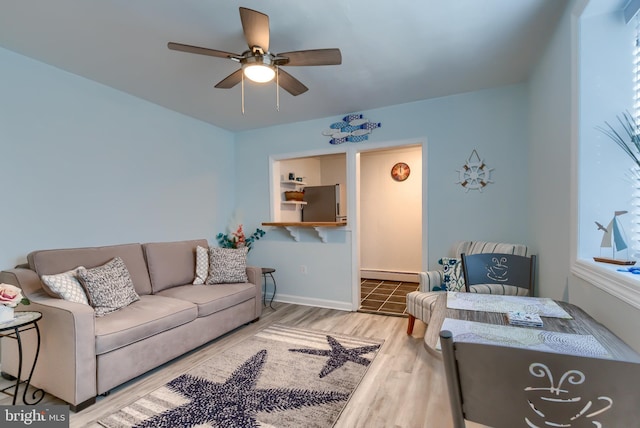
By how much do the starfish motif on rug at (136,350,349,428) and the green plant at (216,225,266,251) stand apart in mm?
2162

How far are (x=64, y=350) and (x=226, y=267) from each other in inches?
62.9

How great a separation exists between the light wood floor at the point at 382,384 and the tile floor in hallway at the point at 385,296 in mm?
470

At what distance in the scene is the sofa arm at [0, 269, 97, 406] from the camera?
188 cm

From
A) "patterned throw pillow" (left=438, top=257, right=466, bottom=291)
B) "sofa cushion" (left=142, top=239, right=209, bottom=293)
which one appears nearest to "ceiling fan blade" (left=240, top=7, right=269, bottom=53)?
"sofa cushion" (left=142, top=239, right=209, bottom=293)

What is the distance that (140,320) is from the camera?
2.26m

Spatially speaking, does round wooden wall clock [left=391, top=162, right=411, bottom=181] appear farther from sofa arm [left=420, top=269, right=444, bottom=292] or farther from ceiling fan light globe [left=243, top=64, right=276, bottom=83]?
ceiling fan light globe [left=243, top=64, right=276, bottom=83]

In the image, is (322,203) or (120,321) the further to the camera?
(322,203)

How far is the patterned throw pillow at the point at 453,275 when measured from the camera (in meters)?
2.79

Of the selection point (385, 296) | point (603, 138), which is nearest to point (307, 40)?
point (603, 138)

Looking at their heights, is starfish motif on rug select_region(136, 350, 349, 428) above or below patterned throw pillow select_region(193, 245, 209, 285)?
below

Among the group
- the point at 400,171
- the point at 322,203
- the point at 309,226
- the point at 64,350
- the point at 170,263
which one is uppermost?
the point at 400,171

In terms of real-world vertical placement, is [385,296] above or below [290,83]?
below

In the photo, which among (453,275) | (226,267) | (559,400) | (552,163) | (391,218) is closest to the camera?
(559,400)

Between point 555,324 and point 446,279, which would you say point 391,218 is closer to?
point 446,279
